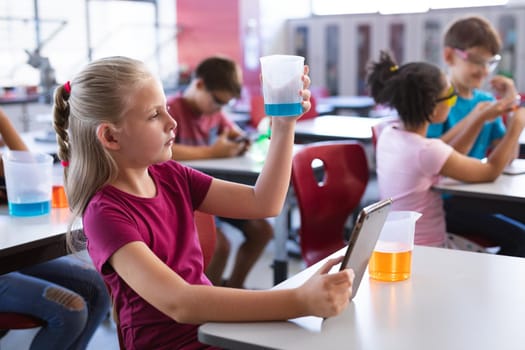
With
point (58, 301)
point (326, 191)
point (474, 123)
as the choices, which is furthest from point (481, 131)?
point (58, 301)

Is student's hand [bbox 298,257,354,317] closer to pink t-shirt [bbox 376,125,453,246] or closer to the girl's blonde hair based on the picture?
the girl's blonde hair

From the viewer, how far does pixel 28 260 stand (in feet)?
5.53

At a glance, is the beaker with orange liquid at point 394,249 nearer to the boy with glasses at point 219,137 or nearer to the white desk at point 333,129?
the boy with glasses at point 219,137

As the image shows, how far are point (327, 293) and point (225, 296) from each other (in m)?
0.18

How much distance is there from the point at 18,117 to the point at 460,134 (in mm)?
4586

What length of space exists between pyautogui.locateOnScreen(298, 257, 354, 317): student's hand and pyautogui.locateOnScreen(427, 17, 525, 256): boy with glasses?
1.41m

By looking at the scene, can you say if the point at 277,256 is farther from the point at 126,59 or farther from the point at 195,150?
the point at 126,59

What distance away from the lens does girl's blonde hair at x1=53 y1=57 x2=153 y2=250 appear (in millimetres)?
1337

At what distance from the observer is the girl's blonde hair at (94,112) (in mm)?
1337

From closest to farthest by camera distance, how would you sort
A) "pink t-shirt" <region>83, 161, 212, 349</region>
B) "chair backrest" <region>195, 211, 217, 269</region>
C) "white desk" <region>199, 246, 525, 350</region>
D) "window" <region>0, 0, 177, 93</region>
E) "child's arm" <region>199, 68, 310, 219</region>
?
"white desk" <region>199, 246, 525, 350</region>
"pink t-shirt" <region>83, 161, 212, 349</region>
"child's arm" <region>199, 68, 310, 219</region>
"chair backrest" <region>195, 211, 217, 269</region>
"window" <region>0, 0, 177, 93</region>

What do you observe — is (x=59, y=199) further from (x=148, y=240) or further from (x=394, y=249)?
(x=394, y=249)

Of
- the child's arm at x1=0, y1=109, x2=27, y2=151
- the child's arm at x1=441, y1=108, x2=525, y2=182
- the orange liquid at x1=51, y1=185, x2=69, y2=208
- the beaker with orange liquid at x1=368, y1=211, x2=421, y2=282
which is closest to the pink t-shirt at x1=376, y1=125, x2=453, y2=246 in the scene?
the child's arm at x1=441, y1=108, x2=525, y2=182

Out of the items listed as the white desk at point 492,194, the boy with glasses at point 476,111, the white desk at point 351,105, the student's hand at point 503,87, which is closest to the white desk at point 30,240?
the white desk at point 492,194

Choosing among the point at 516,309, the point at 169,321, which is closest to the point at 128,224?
the point at 169,321
